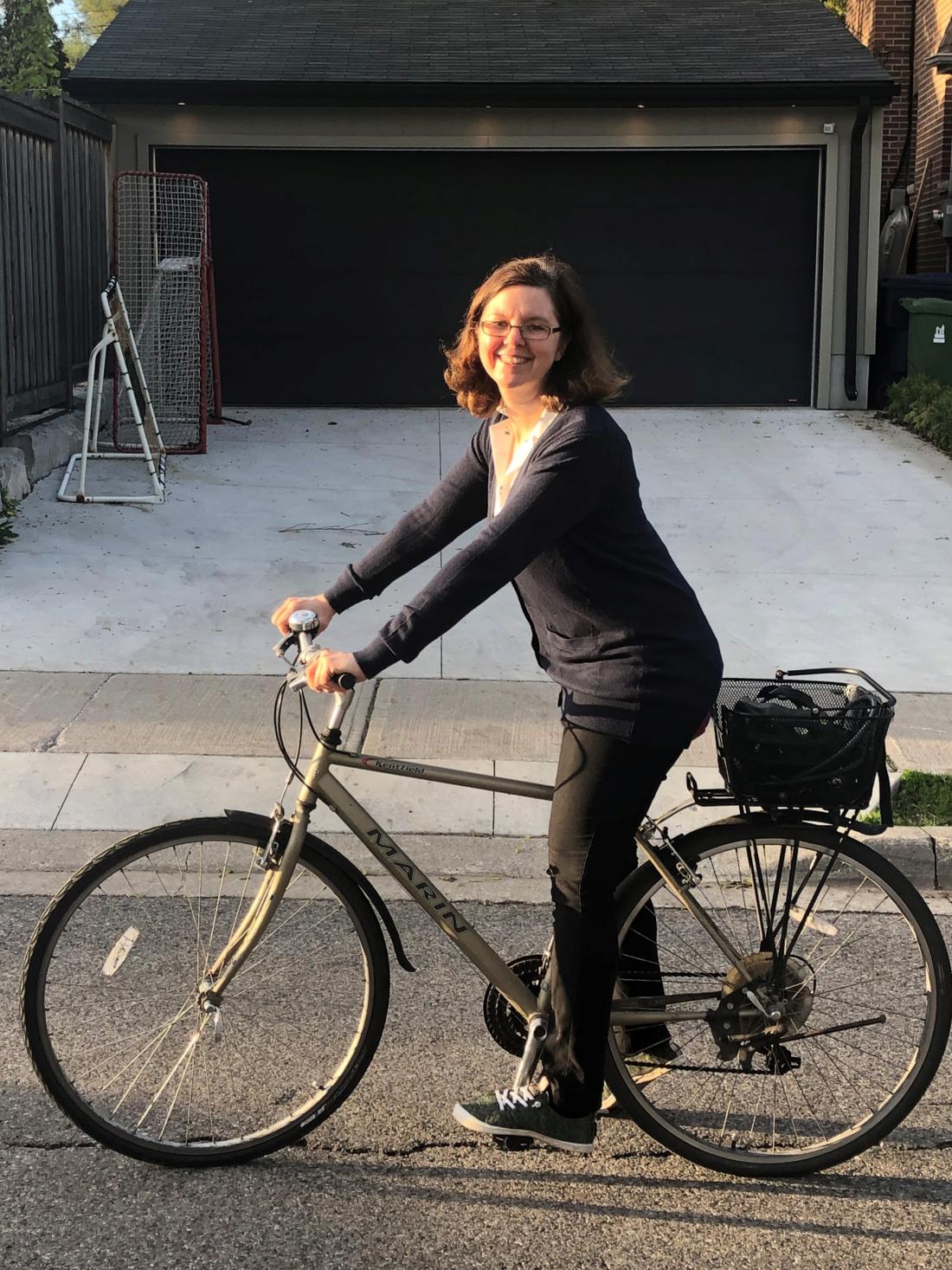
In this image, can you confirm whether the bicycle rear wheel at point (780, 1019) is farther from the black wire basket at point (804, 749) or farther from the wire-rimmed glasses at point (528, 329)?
the wire-rimmed glasses at point (528, 329)

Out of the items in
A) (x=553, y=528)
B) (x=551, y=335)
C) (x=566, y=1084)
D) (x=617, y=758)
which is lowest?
(x=566, y=1084)

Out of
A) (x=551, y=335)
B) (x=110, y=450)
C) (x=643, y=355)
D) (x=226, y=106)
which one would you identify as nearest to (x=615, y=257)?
(x=643, y=355)

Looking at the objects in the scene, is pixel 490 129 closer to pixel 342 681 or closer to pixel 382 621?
pixel 382 621

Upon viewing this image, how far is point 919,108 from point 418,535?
641 inches

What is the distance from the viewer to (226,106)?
44.0 feet

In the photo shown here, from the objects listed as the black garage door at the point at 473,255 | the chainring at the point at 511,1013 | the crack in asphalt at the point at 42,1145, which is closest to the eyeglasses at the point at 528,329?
the chainring at the point at 511,1013

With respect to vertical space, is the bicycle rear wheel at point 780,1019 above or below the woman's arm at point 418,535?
below

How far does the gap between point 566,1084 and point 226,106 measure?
12.3 metres

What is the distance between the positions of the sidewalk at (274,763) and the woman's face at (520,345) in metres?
2.23

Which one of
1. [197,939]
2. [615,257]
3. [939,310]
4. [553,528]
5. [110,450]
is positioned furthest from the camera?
[615,257]

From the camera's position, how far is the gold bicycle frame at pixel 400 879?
2953 mm

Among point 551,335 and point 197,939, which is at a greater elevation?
point 551,335

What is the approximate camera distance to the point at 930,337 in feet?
43.4

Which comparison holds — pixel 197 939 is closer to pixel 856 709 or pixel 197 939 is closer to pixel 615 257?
pixel 856 709
